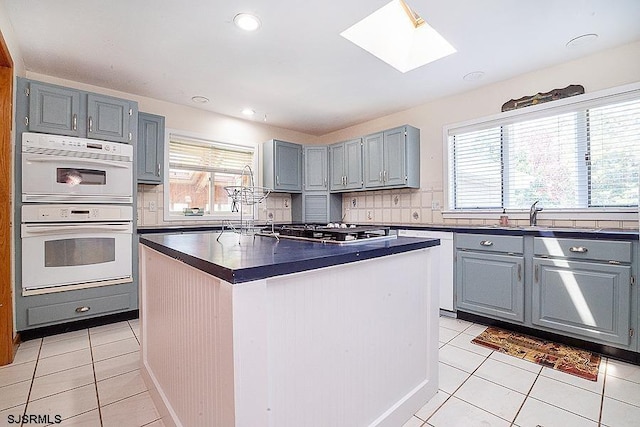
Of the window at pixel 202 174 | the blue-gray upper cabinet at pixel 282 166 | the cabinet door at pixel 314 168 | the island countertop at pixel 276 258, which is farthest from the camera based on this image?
the cabinet door at pixel 314 168

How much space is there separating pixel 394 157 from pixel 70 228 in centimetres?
342

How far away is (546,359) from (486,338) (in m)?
0.42

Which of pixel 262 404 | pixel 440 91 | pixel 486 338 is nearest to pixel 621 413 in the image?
pixel 486 338

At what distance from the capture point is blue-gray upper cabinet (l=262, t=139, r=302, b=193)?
432cm

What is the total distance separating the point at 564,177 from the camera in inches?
108

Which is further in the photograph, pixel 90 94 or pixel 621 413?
pixel 90 94

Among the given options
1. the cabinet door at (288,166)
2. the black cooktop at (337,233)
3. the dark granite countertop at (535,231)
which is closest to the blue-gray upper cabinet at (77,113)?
the dark granite countertop at (535,231)

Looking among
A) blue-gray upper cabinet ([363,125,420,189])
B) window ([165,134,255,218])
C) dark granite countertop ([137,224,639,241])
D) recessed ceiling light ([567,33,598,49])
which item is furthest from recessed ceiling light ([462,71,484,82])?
window ([165,134,255,218])

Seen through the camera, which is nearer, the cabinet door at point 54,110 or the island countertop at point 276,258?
the island countertop at point 276,258

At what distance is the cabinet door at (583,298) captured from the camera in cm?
204

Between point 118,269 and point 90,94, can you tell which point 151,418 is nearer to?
point 118,269

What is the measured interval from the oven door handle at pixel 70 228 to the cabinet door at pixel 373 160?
112 inches

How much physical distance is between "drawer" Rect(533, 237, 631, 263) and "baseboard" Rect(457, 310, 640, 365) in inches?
25.1

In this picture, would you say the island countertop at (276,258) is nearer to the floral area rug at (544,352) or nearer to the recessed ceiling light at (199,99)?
the floral area rug at (544,352)
